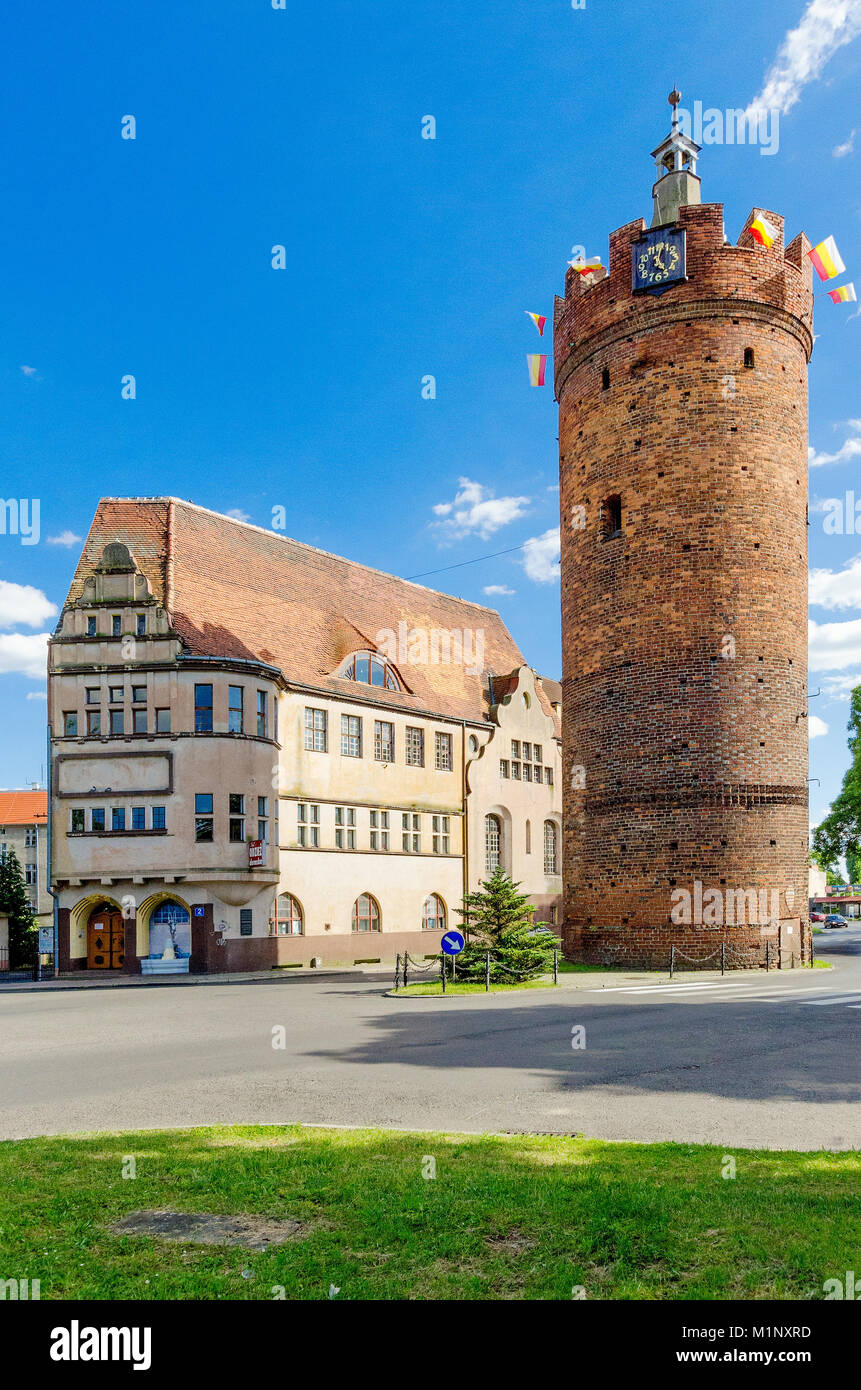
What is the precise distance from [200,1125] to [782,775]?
71.8 ft

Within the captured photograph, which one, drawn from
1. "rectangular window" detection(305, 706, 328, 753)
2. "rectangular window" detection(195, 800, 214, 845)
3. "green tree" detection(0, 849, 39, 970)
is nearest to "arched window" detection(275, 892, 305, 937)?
"rectangular window" detection(195, 800, 214, 845)

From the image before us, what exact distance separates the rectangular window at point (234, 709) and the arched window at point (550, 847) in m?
20.5

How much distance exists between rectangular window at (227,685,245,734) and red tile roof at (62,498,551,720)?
4.79 feet

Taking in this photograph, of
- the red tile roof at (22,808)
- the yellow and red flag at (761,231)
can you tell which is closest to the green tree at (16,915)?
the red tile roof at (22,808)

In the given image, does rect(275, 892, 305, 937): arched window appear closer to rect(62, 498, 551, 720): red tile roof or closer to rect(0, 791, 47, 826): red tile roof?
rect(62, 498, 551, 720): red tile roof

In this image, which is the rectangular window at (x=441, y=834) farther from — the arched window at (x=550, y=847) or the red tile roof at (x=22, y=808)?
the red tile roof at (x=22, y=808)

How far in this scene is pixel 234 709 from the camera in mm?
33844

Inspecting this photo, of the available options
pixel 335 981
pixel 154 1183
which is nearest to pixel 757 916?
pixel 335 981

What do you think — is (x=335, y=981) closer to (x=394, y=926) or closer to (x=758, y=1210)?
(x=394, y=926)

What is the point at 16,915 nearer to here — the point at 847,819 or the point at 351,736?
the point at 351,736

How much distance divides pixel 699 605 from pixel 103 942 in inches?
862

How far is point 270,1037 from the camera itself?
51.0ft

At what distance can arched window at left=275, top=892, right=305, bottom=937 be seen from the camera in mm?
35406
